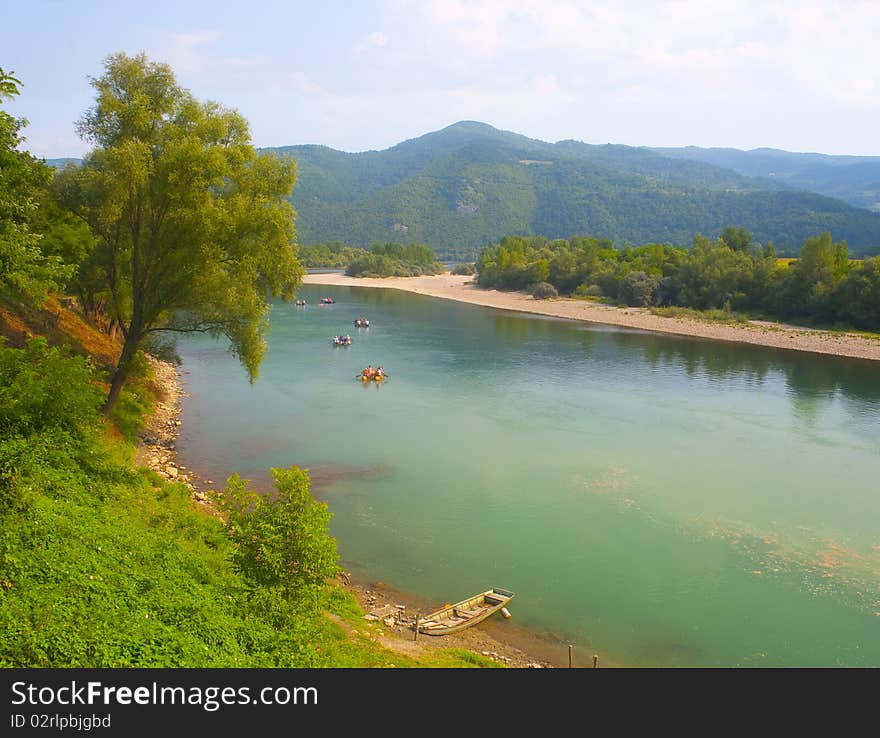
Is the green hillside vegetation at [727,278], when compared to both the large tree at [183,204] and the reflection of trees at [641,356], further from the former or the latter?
the large tree at [183,204]

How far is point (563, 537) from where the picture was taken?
21.8m

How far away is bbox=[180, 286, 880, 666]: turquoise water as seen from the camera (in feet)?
58.0

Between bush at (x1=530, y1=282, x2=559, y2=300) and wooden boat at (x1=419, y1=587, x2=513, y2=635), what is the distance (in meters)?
88.3

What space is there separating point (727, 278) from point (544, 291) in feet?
96.2

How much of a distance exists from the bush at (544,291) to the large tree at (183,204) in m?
83.8

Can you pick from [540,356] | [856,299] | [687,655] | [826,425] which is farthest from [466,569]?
[856,299]

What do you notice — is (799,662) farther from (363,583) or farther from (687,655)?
(363,583)

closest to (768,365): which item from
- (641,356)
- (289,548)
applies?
(641,356)

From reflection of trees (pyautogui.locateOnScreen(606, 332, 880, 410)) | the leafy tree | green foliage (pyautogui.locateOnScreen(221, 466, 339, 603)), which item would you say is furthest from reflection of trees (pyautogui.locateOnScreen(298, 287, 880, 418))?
green foliage (pyautogui.locateOnScreen(221, 466, 339, 603))

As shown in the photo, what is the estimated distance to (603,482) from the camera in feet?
88.1

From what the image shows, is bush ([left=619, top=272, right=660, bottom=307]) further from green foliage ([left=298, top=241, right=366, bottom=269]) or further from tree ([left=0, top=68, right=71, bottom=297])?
green foliage ([left=298, top=241, right=366, bottom=269])

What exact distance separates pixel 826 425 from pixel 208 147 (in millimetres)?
33943

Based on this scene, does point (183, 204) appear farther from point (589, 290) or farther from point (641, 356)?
point (589, 290)

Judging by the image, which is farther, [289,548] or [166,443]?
[166,443]
